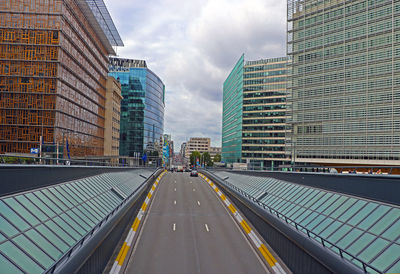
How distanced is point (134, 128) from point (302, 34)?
8535cm

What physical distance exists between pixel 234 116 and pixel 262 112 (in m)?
20.5

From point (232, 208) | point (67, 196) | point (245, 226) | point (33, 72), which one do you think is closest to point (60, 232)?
point (67, 196)

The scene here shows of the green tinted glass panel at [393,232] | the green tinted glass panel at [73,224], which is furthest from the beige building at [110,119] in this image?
Result: the green tinted glass panel at [393,232]

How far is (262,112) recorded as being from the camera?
128250mm

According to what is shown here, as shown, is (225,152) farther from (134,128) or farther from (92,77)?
(92,77)

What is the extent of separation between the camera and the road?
1803 cm

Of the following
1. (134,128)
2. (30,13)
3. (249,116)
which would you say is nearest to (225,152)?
(249,116)

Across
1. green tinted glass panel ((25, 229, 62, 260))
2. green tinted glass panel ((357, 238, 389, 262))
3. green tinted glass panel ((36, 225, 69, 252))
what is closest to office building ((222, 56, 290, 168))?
green tinted glass panel ((357, 238, 389, 262))

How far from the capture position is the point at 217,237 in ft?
78.7

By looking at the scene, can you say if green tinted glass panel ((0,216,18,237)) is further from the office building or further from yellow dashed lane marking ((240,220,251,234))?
the office building

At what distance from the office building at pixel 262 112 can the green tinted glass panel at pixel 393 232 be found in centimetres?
11205

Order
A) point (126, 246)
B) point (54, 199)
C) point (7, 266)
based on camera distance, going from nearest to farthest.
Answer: point (7, 266) < point (54, 199) < point (126, 246)

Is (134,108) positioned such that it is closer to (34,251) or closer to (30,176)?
(30,176)

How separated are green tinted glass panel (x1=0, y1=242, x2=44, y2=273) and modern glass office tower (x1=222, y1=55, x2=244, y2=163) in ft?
404
